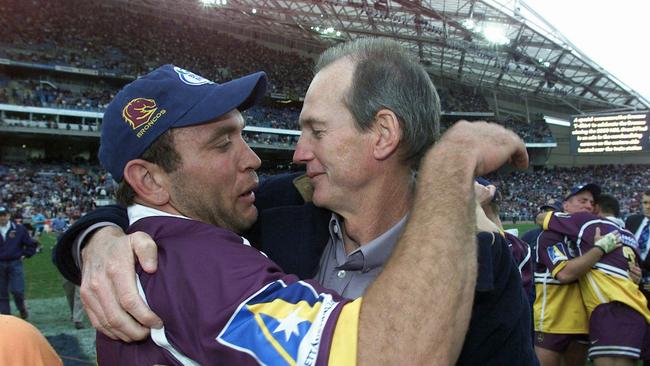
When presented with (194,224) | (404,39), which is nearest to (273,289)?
(194,224)

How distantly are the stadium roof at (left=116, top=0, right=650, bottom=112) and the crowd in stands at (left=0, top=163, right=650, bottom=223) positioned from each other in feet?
21.9

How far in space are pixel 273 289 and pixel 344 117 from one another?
2.79ft

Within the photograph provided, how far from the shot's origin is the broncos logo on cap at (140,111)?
1.70 m

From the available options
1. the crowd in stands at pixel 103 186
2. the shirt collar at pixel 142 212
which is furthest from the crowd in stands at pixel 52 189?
the shirt collar at pixel 142 212

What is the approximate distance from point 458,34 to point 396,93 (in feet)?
118

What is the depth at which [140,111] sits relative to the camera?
5.60ft

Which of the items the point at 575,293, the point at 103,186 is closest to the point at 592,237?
the point at 575,293

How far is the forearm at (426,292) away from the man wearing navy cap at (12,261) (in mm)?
9204

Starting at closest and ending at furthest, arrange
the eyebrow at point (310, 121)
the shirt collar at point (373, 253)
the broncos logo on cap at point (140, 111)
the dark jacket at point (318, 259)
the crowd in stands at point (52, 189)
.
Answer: the dark jacket at point (318, 259) → the broncos logo on cap at point (140, 111) → the shirt collar at point (373, 253) → the eyebrow at point (310, 121) → the crowd in stands at point (52, 189)

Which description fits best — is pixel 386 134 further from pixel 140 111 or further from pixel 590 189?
pixel 590 189

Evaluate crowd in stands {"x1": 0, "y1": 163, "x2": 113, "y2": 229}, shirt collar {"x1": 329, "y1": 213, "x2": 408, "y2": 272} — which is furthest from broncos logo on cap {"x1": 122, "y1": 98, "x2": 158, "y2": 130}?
crowd in stands {"x1": 0, "y1": 163, "x2": 113, "y2": 229}

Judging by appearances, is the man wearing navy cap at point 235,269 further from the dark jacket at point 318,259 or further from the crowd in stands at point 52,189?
the crowd in stands at point 52,189

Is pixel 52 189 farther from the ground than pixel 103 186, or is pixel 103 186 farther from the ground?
pixel 103 186

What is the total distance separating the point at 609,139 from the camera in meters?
40.6
